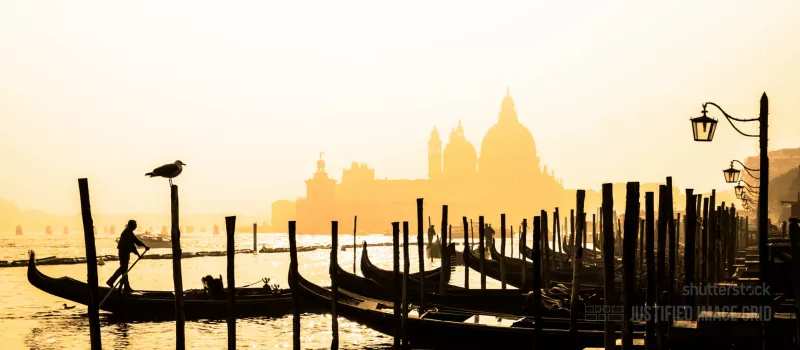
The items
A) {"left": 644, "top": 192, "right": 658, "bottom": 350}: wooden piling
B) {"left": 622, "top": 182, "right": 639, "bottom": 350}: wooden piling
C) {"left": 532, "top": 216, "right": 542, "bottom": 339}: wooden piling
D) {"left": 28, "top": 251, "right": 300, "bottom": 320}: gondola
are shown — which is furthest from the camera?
{"left": 28, "top": 251, "right": 300, "bottom": 320}: gondola

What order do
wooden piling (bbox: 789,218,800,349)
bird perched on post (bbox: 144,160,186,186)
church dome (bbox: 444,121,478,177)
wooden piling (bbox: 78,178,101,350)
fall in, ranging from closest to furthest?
wooden piling (bbox: 789,218,800,349), wooden piling (bbox: 78,178,101,350), bird perched on post (bbox: 144,160,186,186), church dome (bbox: 444,121,478,177)

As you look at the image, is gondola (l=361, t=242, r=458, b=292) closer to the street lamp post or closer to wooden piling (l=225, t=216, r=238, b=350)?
wooden piling (l=225, t=216, r=238, b=350)

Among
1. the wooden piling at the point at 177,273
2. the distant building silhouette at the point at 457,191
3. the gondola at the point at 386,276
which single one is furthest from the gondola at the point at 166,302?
the distant building silhouette at the point at 457,191

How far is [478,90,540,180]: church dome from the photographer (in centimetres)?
18875

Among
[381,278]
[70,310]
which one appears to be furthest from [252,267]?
[381,278]

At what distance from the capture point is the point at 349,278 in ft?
65.2

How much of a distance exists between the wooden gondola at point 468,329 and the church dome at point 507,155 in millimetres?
172497

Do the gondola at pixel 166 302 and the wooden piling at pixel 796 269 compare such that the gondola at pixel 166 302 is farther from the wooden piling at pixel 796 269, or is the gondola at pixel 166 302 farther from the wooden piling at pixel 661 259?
the wooden piling at pixel 796 269

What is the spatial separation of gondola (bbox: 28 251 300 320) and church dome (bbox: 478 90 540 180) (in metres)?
168

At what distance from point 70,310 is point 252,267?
3361 centimetres

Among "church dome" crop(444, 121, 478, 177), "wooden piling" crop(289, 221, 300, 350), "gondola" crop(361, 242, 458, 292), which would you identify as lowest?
"gondola" crop(361, 242, 458, 292)

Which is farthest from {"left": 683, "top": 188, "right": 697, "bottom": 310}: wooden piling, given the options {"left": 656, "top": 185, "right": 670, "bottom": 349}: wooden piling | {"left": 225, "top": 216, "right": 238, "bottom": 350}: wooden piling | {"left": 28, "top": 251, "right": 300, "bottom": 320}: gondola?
{"left": 28, "top": 251, "right": 300, "bottom": 320}: gondola

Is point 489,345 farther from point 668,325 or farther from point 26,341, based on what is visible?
point 26,341

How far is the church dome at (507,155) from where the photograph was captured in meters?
189
